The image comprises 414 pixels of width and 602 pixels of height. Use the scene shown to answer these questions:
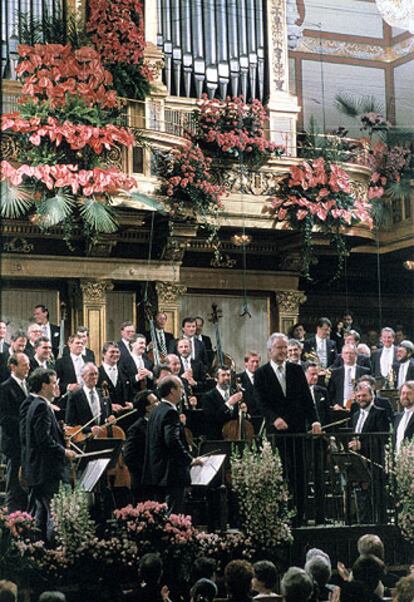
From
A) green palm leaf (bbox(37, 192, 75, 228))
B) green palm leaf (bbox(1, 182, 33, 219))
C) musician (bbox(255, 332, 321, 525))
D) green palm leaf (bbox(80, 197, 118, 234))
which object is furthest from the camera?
musician (bbox(255, 332, 321, 525))

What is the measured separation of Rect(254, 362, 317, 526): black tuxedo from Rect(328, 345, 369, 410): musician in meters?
0.21

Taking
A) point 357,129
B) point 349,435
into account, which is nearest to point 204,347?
point 349,435

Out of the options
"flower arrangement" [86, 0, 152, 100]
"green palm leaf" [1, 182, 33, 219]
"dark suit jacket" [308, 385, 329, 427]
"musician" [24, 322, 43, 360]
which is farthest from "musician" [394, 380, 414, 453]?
"green palm leaf" [1, 182, 33, 219]

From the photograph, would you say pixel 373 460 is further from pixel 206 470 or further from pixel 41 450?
pixel 41 450

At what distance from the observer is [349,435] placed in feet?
21.4

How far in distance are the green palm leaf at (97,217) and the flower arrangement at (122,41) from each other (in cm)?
60

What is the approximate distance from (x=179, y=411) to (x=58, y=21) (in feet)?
6.42

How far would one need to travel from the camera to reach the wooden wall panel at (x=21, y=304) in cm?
601

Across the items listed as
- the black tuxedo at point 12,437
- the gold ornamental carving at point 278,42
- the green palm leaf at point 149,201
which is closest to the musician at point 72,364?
the black tuxedo at point 12,437

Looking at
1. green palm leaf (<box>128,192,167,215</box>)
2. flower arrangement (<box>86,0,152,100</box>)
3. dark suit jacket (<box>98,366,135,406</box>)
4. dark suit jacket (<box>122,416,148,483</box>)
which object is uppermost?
flower arrangement (<box>86,0,152,100</box>)

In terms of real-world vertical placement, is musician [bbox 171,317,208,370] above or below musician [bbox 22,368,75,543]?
above

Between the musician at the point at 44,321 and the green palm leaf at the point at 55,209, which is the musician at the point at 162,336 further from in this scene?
the green palm leaf at the point at 55,209

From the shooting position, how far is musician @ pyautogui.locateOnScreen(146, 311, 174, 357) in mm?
6340

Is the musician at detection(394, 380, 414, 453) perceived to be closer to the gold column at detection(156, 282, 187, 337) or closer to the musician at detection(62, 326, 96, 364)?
the gold column at detection(156, 282, 187, 337)
